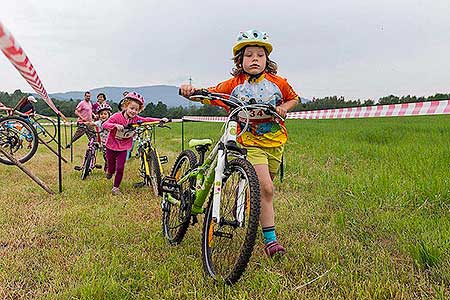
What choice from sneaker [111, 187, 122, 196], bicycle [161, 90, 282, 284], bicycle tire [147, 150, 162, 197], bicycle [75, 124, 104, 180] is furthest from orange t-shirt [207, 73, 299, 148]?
bicycle [75, 124, 104, 180]

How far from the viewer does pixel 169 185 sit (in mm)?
3746

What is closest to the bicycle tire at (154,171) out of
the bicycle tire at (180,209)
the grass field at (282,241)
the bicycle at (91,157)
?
the grass field at (282,241)

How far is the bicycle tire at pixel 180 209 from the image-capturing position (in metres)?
3.42

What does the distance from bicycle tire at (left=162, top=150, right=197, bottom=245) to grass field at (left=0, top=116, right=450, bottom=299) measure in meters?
0.11

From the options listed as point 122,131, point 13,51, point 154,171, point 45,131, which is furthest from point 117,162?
point 45,131

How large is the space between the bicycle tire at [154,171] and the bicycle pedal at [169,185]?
163cm

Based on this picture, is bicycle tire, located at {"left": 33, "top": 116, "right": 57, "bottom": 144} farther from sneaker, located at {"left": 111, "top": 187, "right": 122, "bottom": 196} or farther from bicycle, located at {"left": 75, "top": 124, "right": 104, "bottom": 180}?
sneaker, located at {"left": 111, "top": 187, "right": 122, "bottom": 196}

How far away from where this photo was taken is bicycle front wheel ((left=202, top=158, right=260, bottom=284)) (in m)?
2.80

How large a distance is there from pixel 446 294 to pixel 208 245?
59.6 inches

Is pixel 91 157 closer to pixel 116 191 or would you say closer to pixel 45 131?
pixel 116 191

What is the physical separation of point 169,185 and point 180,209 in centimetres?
28

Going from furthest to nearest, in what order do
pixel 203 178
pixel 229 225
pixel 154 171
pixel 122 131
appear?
pixel 122 131 < pixel 154 171 < pixel 203 178 < pixel 229 225

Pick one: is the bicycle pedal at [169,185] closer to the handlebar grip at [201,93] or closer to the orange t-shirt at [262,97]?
the orange t-shirt at [262,97]

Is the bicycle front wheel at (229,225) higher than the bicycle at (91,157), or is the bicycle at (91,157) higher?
the bicycle front wheel at (229,225)
